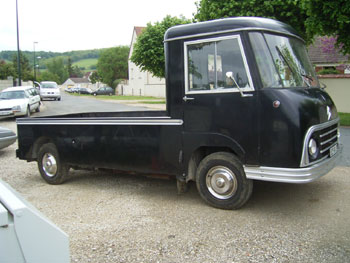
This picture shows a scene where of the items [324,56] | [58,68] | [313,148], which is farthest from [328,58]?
[58,68]

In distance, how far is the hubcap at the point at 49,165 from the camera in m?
6.70

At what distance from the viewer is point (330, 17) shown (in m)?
12.1

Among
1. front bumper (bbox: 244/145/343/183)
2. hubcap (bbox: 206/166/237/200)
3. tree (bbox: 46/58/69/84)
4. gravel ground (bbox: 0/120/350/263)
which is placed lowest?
gravel ground (bbox: 0/120/350/263)

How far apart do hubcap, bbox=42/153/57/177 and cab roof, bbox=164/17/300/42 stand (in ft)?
10.5

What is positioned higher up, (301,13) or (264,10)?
(264,10)

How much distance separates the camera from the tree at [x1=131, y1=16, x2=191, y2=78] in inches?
1086

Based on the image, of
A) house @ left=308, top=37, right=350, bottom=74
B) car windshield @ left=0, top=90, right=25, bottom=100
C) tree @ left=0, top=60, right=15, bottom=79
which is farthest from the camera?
tree @ left=0, top=60, right=15, bottom=79

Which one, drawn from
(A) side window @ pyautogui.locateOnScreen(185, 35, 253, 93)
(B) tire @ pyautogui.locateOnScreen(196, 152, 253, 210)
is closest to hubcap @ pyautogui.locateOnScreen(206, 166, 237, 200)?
(B) tire @ pyautogui.locateOnScreen(196, 152, 253, 210)

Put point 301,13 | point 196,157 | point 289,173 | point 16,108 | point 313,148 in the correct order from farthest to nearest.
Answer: point 16,108
point 301,13
point 196,157
point 313,148
point 289,173

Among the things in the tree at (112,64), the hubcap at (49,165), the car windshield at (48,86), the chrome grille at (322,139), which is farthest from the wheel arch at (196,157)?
the tree at (112,64)

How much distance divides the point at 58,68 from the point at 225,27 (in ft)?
526

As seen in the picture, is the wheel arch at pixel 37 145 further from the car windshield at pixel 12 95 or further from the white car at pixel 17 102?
the car windshield at pixel 12 95

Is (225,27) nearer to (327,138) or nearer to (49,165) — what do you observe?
(327,138)

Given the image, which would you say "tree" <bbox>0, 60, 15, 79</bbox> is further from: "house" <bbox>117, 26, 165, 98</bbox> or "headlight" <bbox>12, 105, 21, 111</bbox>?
"headlight" <bbox>12, 105, 21, 111</bbox>
